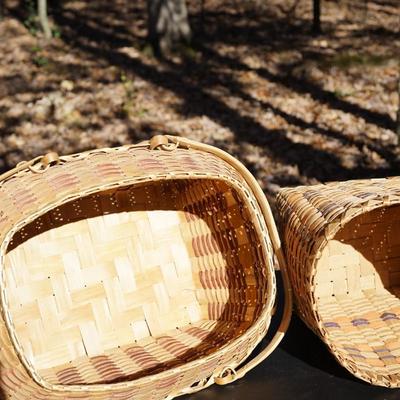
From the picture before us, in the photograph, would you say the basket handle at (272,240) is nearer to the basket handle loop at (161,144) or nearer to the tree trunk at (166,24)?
the basket handle loop at (161,144)

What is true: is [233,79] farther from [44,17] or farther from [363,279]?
[363,279]

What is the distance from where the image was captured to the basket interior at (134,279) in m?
1.76

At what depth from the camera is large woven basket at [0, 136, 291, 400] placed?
1.41 meters

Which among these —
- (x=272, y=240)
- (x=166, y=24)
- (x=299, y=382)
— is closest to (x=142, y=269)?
(x=272, y=240)

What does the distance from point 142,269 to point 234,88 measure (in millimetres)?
3174

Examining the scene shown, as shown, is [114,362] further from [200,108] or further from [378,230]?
[200,108]

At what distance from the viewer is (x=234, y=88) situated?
4879mm

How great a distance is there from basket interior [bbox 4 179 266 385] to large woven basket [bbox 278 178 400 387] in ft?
0.54

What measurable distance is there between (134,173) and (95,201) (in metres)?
0.64

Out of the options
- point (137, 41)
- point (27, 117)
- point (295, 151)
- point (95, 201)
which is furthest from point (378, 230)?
point (137, 41)

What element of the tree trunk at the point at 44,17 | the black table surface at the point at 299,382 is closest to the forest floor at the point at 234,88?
Result: the tree trunk at the point at 44,17

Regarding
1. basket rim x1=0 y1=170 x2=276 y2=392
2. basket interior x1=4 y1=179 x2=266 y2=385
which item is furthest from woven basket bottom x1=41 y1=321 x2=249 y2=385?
basket rim x1=0 y1=170 x2=276 y2=392

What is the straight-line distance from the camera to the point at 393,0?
6.98 m

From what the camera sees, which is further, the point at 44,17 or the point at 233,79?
the point at 44,17
